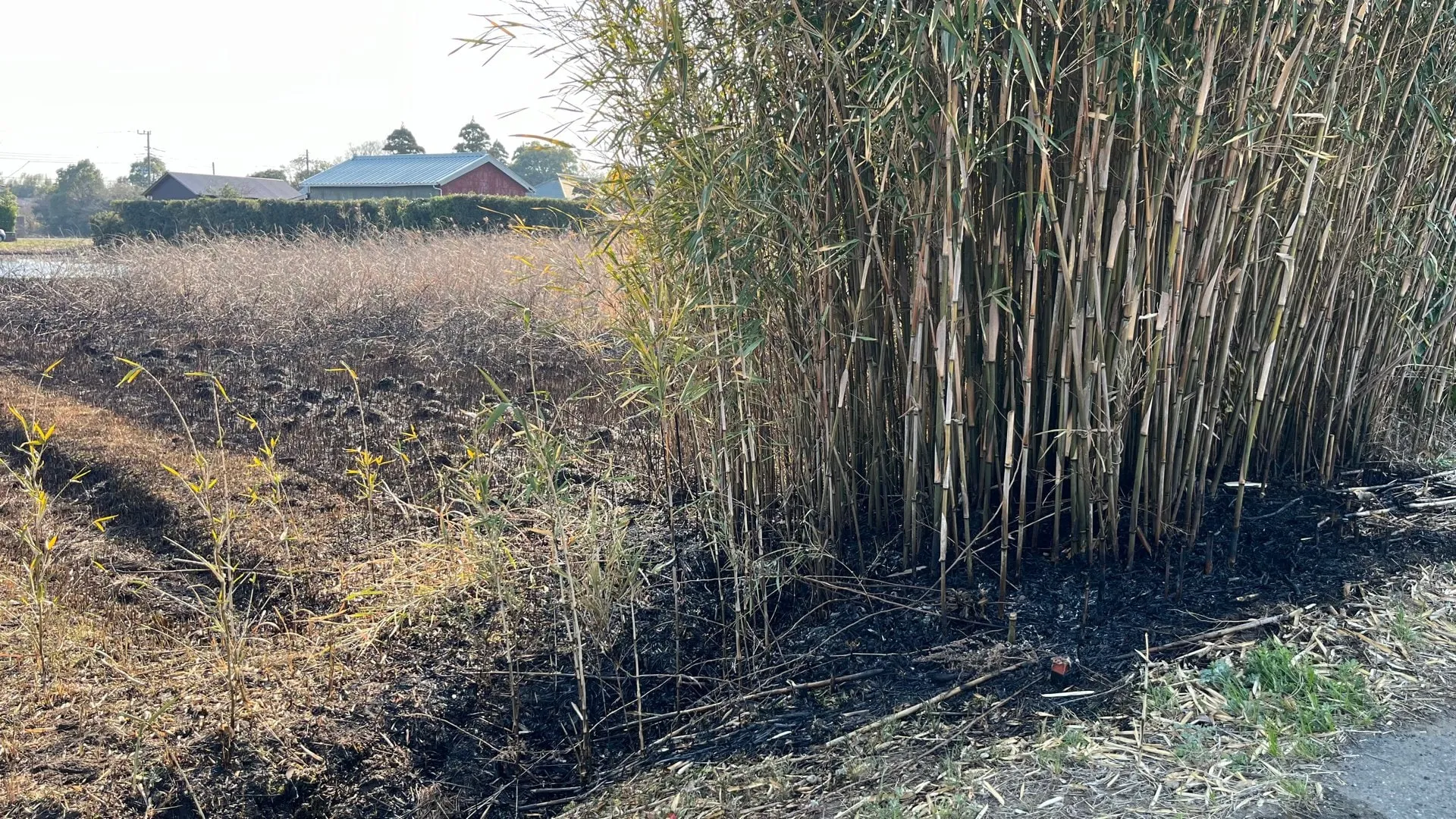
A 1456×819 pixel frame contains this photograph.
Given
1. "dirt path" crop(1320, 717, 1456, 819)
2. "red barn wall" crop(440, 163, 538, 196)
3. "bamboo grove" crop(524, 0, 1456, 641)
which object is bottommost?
"dirt path" crop(1320, 717, 1456, 819)

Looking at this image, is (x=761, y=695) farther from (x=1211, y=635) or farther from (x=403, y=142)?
(x=403, y=142)

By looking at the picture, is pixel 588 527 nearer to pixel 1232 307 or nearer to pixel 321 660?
pixel 321 660

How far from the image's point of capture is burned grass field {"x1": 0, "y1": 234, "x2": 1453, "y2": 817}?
2186 millimetres

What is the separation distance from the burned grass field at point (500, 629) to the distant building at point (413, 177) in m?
25.2

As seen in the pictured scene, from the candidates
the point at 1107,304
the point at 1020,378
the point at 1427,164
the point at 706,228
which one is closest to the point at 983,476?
the point at 1020,378

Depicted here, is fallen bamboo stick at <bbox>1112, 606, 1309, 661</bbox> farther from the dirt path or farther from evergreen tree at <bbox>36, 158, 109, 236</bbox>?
evergreen tree at <bbox>36, 158, 109, 236</bbox>

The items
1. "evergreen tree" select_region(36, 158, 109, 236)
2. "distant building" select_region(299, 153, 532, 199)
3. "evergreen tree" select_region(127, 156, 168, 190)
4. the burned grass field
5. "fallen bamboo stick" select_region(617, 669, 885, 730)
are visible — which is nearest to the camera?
the burned grass field

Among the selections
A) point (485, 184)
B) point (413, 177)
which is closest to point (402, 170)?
point (413, 177)

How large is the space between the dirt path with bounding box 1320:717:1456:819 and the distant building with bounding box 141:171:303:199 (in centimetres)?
3357

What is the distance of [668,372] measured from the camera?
262 cm

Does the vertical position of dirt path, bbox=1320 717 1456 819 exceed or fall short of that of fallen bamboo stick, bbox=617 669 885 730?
it exceeds it

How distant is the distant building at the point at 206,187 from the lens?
31344mm

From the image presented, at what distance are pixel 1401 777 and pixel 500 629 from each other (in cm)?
212

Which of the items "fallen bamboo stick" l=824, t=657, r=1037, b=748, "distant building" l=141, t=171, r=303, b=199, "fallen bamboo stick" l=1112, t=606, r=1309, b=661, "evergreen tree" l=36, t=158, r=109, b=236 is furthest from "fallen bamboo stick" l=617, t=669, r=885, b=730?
"evergreen tree" l=36, t=158, r=109, b=236
